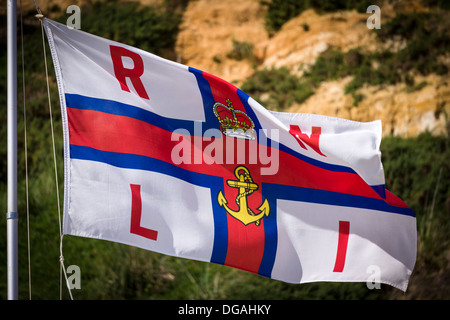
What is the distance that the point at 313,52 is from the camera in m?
12.8

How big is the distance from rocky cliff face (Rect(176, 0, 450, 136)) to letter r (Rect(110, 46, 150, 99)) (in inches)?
317

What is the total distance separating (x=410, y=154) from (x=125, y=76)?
25.3 feet

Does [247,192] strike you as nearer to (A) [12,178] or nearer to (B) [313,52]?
(A) [12,178]

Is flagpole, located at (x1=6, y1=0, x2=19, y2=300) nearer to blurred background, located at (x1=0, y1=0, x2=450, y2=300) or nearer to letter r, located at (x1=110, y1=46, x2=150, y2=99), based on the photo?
letter r, located at (x1=110, y1=46, x2=150, y2=99)

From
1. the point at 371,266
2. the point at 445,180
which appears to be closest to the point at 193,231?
the point at 371,266

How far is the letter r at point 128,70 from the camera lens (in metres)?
3.83

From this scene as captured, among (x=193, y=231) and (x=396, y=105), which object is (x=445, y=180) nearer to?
(x=396, y=105)

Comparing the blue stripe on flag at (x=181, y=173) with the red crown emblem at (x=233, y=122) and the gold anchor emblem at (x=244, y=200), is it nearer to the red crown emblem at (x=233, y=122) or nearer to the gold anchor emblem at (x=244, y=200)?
the gold anchor emblem at (x=244, y=200)

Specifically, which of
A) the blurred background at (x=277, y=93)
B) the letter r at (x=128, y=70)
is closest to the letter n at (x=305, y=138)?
the letter r at (x=128, y=70)

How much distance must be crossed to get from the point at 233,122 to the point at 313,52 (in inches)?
360

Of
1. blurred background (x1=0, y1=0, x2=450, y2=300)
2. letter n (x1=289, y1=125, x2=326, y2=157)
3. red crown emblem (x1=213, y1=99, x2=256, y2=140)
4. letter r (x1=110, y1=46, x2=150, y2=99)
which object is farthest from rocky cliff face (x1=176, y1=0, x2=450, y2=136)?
letter r (x1=110, y1=46, x2=150, y2=99)

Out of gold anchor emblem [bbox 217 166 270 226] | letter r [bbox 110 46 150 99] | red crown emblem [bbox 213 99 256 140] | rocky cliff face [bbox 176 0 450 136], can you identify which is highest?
rocky cliff face [bbox 176 0 450 136]

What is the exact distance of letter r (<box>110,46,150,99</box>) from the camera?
3.83 m

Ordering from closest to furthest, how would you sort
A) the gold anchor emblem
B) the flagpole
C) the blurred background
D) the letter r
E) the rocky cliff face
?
the flagpole < the letter r < the gold anchor emblem < the blurred background < the rocky cliff face
